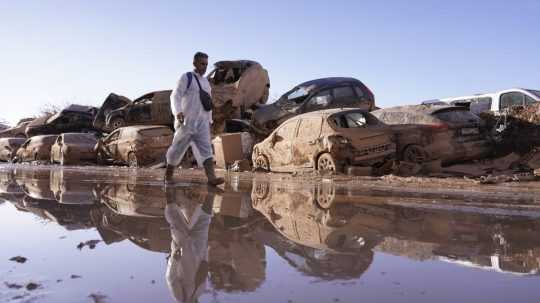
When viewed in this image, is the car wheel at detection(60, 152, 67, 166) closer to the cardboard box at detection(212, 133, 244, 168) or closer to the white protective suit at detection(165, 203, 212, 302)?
the cardboard box at detection(212, 133, 244, 168)

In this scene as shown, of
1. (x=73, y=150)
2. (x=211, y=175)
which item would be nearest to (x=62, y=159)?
(x=73, y=150)

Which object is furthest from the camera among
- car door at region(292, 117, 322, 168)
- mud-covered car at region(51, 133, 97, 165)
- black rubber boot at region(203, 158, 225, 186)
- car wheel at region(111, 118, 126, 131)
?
car wheel at region(111, 118, 126, 131)

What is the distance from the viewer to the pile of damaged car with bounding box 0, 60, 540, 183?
10141 millimetres

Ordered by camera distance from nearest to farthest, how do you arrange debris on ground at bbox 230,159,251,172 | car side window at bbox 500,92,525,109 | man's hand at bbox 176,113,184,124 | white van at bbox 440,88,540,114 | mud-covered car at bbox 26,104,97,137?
man's hand at bbox 176,113,184,124, debris on ground at bbox 230,159,251,172, white van at bbox 440,88,540,114, car side window at bbox 500,92,525,109, mud-covered car at bbox 26,104,97,137

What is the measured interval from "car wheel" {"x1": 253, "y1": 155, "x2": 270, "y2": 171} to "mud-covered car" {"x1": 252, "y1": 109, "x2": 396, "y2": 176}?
62cm

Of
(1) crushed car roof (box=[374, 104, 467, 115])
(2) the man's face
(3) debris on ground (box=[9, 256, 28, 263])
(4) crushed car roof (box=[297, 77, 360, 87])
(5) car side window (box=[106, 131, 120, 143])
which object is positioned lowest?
(3) debris on ground (box=[9, 256, 28, 263])

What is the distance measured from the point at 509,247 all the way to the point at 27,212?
14.2 feet

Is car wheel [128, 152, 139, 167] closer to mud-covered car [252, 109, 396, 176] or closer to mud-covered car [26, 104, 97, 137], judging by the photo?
mud-covered car [252, 109, 396, 176]

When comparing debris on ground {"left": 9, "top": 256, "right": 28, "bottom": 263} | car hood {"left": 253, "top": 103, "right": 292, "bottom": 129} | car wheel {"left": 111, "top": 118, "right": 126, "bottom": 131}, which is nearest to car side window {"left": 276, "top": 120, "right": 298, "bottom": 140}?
car hood {"left": 253, "top": 103, "right": 292, "bottom": 129}

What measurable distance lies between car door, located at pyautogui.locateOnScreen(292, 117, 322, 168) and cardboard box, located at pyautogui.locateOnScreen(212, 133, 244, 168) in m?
3.08

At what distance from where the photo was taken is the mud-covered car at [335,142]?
385 inches

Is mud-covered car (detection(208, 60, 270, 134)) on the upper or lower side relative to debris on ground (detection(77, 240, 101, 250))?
upper

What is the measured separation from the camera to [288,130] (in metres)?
11.3

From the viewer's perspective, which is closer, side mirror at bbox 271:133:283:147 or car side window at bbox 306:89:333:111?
side mirror at bbox 271:133:283:147
